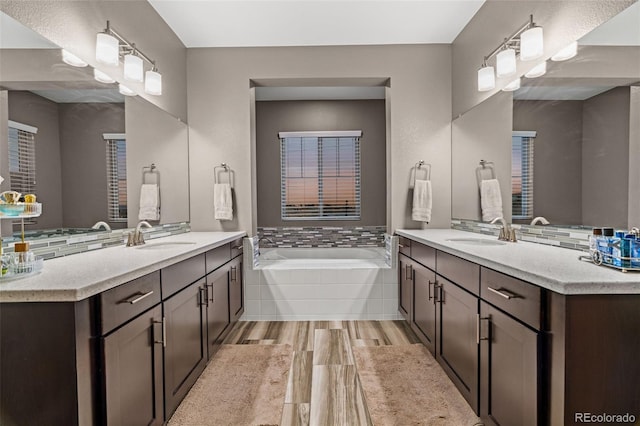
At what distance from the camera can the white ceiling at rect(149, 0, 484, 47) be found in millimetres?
2662

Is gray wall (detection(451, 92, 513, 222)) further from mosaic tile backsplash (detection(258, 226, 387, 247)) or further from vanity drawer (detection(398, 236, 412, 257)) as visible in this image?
mosaic tile backsplash (detection(258, 226, 387, 247))

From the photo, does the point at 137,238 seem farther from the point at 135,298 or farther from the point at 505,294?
the point at 505,294

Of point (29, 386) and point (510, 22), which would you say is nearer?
point (29, 386)

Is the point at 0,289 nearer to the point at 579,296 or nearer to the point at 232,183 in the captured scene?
the point at 579,296

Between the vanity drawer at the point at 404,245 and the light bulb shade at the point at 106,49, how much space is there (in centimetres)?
244

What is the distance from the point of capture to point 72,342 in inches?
41.7

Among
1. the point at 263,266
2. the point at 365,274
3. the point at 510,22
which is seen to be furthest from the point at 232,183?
the point at 510,22

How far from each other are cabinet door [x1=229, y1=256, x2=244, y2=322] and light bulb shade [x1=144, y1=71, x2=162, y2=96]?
143cm

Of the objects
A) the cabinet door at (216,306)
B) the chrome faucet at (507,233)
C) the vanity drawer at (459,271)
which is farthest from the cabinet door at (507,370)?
the cabinet door at (216,306)

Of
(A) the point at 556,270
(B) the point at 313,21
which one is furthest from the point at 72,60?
(A) the point at 556,270

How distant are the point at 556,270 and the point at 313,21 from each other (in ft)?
8.47

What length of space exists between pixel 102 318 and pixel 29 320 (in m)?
0.19

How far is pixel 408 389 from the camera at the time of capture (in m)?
2.12

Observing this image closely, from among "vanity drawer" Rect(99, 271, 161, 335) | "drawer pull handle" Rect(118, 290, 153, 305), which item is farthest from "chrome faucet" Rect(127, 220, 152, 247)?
"drawer pull handle" Rect(118, 290, 153, 305)
